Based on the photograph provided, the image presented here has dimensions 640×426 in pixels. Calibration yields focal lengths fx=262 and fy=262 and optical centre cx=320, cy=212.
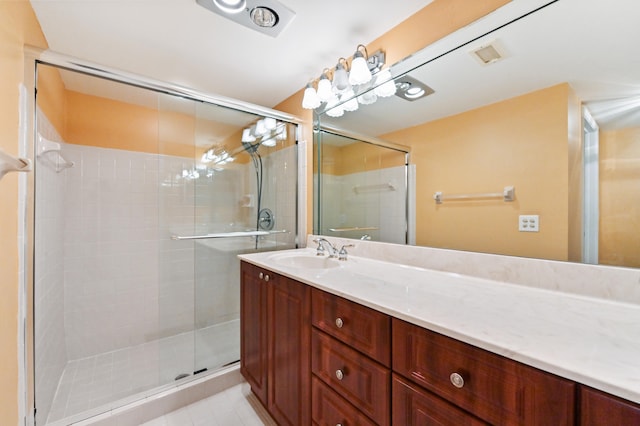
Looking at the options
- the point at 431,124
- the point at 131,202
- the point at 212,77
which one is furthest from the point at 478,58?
the point at 131,202

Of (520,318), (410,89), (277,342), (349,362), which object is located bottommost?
(277,342)

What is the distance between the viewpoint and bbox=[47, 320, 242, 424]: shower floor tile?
1.56 meters

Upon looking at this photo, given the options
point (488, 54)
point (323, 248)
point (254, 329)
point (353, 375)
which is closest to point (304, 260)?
point (323, 248)

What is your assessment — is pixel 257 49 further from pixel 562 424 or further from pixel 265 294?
pixel 562 424

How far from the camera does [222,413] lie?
1.54 m

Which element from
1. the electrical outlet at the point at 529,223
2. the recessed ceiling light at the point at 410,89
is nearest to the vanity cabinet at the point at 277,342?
the electrical outlet at the point at 529,223

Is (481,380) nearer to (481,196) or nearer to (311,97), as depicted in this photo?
(481,196)

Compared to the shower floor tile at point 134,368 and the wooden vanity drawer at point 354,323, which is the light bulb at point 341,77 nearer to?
the wooden vanity drawer at point 354,323

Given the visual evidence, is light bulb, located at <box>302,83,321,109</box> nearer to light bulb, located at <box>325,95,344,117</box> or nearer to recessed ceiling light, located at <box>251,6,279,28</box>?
light bulb, located at <box>325,95,344,117</box>

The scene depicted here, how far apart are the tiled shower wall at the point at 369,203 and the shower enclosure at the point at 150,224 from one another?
0.37m

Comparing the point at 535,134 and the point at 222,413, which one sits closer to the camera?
the point at 535,134

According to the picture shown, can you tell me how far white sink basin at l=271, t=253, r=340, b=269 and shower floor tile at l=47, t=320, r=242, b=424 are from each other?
0.73 meters

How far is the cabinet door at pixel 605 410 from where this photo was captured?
0.42 metres

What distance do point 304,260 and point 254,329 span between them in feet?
1.68
